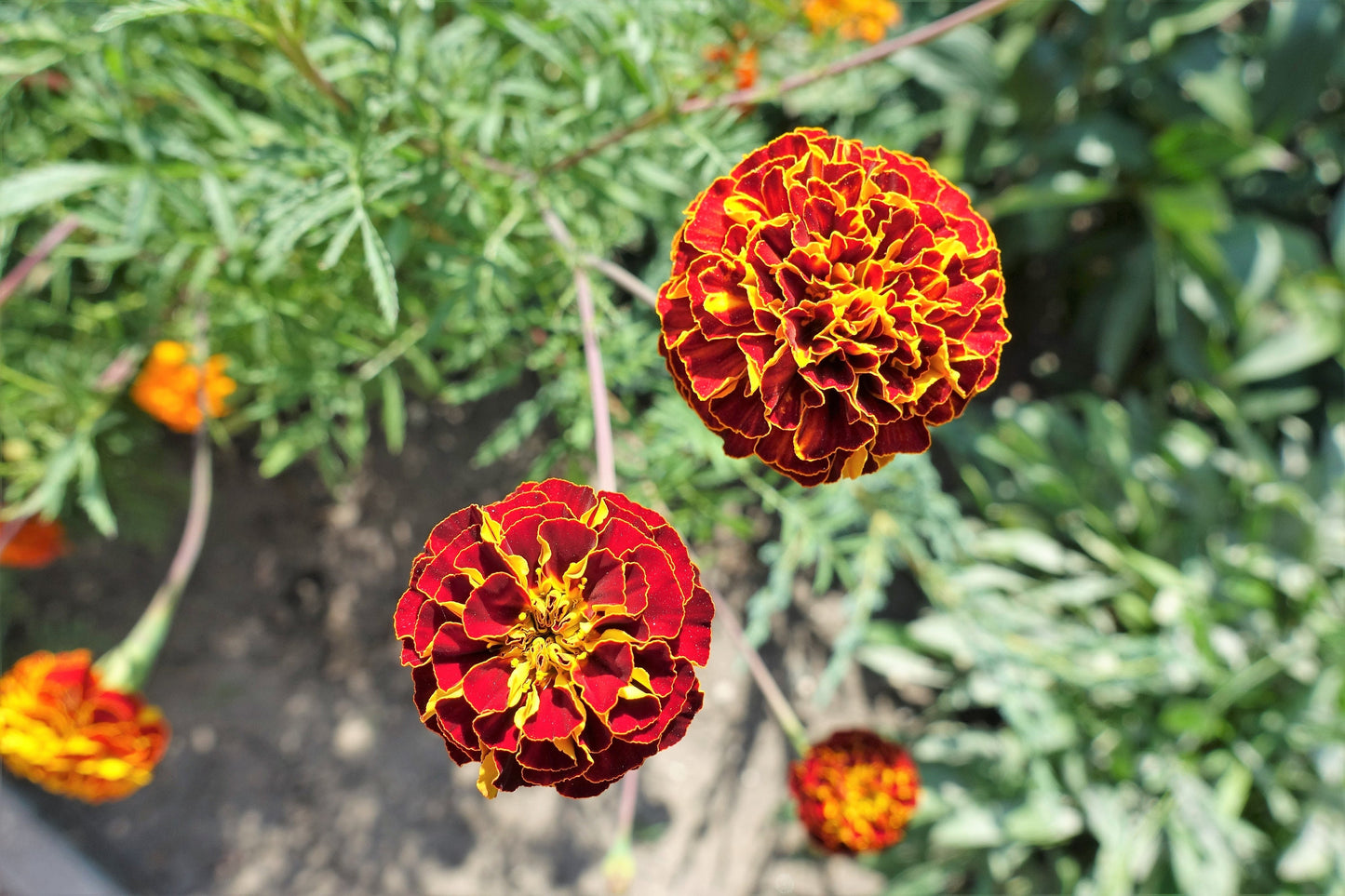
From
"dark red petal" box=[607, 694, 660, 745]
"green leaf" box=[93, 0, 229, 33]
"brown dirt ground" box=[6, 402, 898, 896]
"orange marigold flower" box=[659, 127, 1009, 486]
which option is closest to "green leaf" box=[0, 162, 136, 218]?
"green leaf" box=[93, 0, 229, 33]

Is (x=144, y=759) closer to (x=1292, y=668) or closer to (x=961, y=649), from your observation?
(x=961, y=649)

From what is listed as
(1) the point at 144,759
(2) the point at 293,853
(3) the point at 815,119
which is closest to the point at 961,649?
(3) the point at 815,119

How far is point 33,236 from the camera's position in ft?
5.66

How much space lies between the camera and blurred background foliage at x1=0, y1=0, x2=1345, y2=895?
4.00 feet

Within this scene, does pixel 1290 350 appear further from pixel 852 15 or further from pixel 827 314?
pixel 827 314

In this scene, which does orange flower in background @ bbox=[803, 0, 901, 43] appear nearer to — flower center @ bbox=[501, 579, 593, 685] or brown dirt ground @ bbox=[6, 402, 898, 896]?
flower center @ bbox=[501, 579, 593, 685]

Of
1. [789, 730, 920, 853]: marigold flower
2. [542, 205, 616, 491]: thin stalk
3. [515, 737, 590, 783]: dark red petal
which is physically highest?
[542, 205, 616, 491]: thin stalk

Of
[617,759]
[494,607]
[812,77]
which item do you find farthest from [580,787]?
[812,77]

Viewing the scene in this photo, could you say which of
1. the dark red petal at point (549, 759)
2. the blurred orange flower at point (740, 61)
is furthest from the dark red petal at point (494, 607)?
the blurred orange flower at point (740, 61)

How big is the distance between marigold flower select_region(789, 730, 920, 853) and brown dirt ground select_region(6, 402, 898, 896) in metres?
1.01

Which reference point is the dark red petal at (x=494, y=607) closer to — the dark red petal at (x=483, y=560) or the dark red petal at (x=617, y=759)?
the dark red petal at (x=483, y=560)

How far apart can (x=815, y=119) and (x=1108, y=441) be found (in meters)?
1.17

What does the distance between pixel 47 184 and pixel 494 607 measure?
2.83 ft

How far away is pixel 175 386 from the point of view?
5.33 ft
